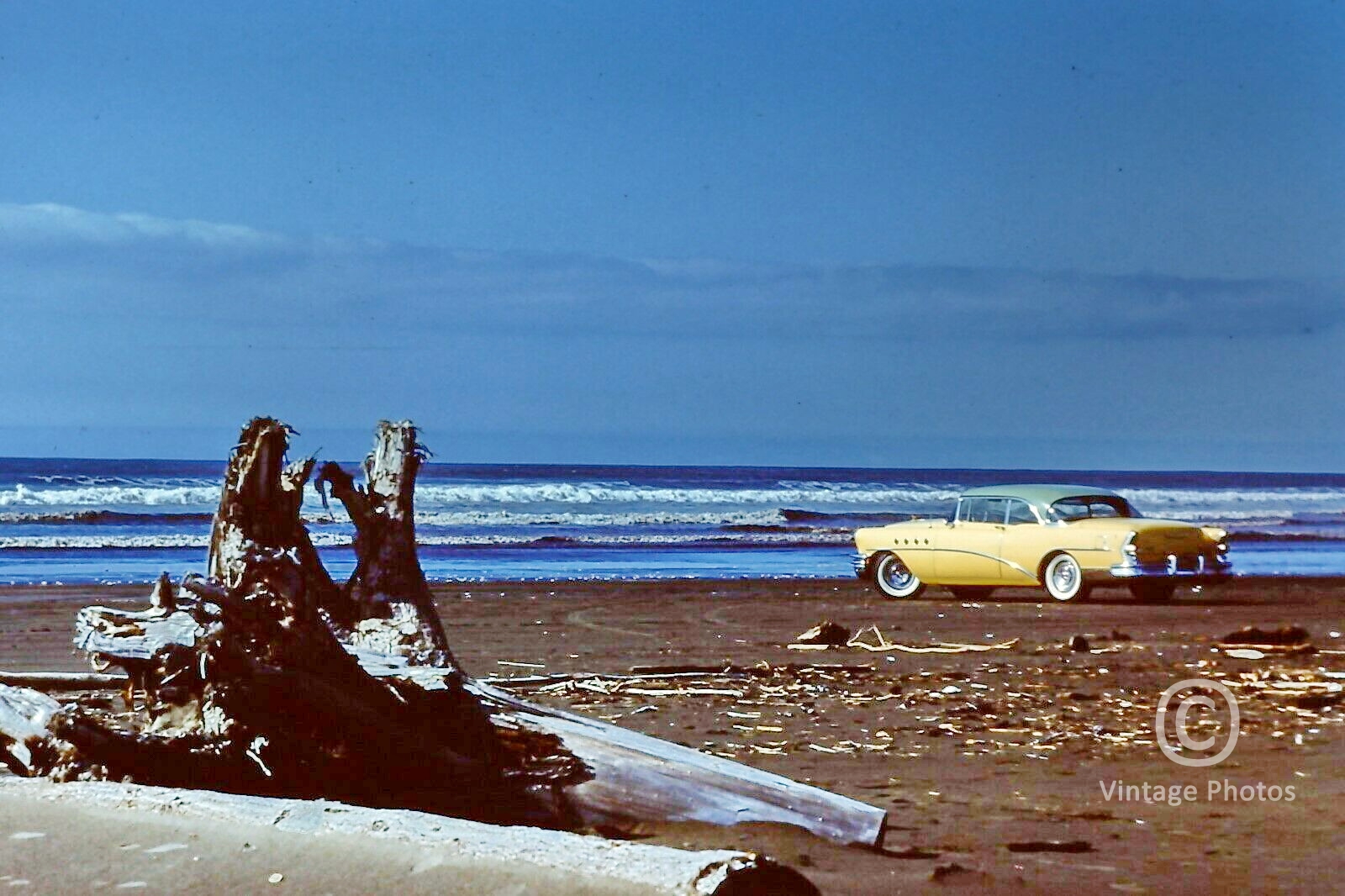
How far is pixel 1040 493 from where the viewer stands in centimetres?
1702

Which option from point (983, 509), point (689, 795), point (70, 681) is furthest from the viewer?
point (983, 509)

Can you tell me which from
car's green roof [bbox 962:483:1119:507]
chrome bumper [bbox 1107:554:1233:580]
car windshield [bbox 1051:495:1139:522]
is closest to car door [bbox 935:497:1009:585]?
car's green roof [bbox 962:483:1119:507]

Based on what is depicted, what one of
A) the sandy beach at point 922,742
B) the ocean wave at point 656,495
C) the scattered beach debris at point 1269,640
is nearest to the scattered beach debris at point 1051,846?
the sandy beach at point 922,742

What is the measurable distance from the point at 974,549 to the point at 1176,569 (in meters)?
2.16

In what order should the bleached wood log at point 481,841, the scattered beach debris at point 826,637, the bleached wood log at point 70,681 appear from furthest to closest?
1. the scattered beach debris at point 826,637
2. the bleached wood log at point 70,681
3. the bleached wood log at point 481,841

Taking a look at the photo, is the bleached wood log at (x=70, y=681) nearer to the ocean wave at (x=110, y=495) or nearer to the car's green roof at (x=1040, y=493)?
the car's green roof at (x=1040, y=493)

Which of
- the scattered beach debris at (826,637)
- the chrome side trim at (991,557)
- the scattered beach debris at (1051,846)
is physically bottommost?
the scattered beach debris at (1051,846)

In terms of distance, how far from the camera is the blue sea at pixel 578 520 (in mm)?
22078

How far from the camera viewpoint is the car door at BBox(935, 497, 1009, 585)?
1688cm

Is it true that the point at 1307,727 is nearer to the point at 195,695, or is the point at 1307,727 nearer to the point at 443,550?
the point at 195,695

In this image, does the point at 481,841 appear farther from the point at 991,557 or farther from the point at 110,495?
the point at 110,495

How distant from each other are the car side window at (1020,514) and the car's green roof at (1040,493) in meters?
0.07

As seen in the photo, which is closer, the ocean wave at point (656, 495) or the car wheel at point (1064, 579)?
the car wheel at point (1064, 579)

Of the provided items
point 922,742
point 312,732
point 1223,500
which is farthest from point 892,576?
point 1223,500
